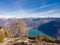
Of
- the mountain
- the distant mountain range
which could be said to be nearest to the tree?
the distant mountain range

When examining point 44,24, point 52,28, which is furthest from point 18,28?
point 52,28

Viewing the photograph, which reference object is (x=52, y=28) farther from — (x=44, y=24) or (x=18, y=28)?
(x=18, y=28)

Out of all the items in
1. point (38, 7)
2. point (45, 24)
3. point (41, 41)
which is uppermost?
point (38, 7)

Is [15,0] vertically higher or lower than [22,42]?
higher

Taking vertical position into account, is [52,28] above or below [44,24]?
below

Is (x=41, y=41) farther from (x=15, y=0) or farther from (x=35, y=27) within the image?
(x=15, y=0)

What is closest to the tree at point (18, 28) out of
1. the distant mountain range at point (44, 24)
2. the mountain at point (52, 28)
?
the distant mountain range at point (44, 24)

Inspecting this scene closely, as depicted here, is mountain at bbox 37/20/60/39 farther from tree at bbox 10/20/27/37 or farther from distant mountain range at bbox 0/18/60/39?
tree at bbox 10/20/27/37

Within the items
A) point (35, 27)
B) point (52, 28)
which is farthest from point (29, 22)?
point (52, 28)

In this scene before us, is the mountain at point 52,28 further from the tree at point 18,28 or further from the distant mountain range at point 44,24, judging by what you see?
the tree at point 18,28
